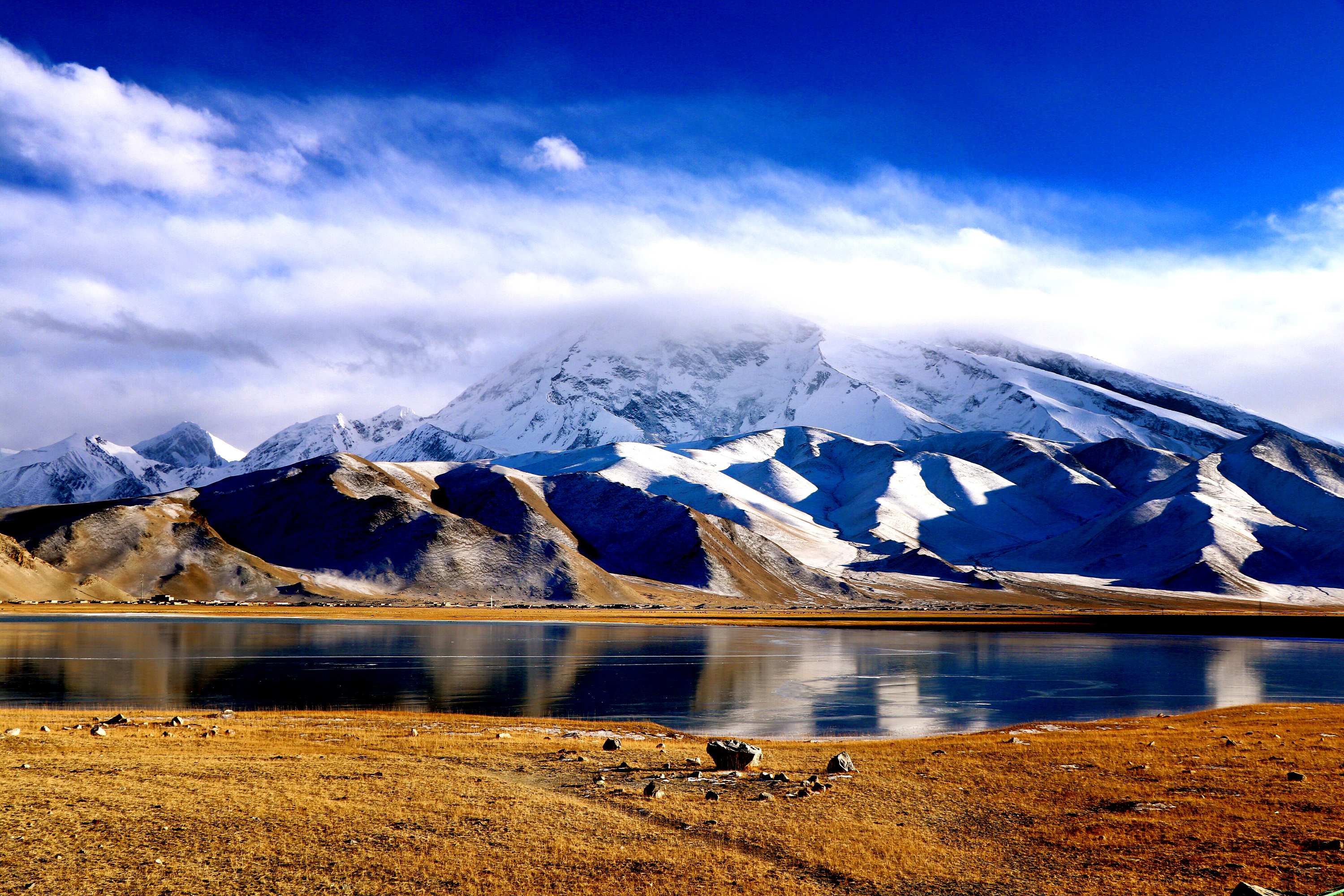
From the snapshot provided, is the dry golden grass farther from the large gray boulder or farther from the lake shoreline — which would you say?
the lake shoreline

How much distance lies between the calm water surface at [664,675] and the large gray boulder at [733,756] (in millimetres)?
13300

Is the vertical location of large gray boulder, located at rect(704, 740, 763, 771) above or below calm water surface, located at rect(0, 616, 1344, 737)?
above

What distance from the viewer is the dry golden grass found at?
16.8 metres

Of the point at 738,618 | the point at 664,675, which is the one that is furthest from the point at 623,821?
the point at 738,618

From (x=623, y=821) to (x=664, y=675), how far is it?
46.3m

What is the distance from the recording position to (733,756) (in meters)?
27.4

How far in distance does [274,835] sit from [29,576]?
554ft

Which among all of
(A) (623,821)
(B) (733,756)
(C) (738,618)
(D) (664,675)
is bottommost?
(C) (738,618)

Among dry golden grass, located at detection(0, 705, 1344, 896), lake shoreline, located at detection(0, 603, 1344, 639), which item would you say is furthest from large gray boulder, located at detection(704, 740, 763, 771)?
lake shoreline, located at detection(0, 603, 1344, 639)

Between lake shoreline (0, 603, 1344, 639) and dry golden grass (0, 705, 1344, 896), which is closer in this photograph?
dry golden grass (0, 705, 1344, 896)

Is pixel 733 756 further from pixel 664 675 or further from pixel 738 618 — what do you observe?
pixel 738 618

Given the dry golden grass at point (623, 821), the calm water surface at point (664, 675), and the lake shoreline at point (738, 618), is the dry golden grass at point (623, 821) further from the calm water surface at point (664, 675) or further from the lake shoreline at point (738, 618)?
the lake shoreline at point (738, 618)

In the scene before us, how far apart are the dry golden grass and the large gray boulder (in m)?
1.31

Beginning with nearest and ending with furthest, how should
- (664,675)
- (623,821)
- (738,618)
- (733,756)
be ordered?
(623,821), (733,756), (664,675), (738,618)
